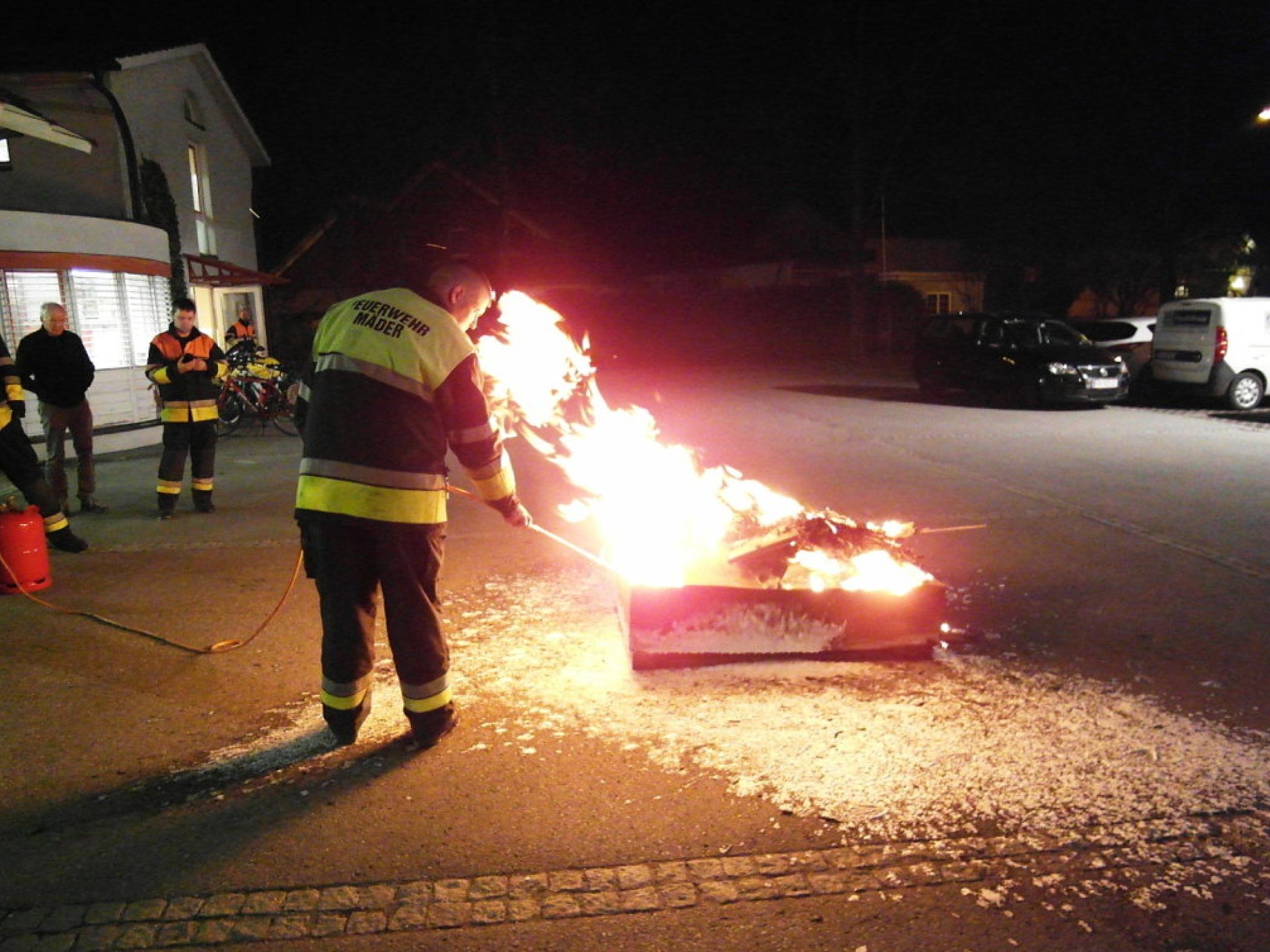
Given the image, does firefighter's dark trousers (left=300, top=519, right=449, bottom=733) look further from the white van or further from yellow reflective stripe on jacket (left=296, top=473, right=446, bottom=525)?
the white van

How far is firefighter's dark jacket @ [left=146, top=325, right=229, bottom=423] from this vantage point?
8.82 meters

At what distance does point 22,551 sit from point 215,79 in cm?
1791

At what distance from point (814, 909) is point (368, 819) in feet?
5.52

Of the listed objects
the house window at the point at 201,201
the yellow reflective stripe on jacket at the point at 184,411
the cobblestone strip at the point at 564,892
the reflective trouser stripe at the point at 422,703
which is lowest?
the cobblestone strip at the point at 564,892

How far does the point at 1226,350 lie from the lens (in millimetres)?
16125

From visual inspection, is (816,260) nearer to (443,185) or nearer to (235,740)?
(443,185)

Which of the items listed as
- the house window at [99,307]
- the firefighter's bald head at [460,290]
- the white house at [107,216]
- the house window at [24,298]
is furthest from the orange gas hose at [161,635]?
the house window at [24,298]

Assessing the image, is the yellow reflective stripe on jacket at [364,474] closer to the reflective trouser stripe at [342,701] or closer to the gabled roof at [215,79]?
the reflective trouser stripe at [342,701]

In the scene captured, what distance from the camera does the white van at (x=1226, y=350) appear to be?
53.0 feet

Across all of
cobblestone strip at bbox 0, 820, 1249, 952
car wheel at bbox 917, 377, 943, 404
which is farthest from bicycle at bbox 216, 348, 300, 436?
cobblestone strip at bbox 0, 820, 1249, 952

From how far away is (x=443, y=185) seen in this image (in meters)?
32.7

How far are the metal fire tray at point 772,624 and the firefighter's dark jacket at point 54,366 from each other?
6599 millimetres

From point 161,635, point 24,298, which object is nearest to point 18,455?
point 161,635

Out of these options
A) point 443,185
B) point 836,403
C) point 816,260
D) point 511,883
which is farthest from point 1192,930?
point 816,260
